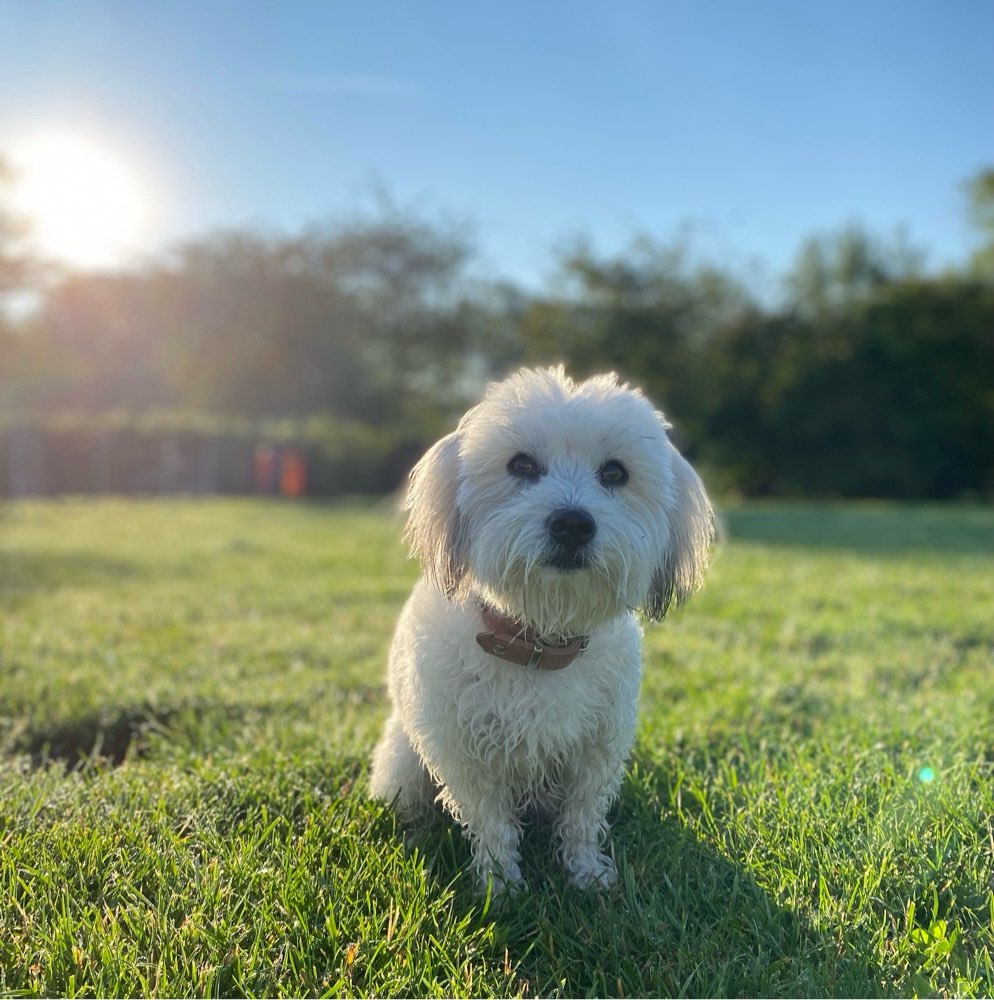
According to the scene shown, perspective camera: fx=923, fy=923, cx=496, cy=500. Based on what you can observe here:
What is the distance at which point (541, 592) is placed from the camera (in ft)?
8.25

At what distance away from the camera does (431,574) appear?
2756 mm

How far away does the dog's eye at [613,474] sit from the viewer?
8.80 feet

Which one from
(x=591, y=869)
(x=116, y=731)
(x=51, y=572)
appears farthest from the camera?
(x=51, y=572)

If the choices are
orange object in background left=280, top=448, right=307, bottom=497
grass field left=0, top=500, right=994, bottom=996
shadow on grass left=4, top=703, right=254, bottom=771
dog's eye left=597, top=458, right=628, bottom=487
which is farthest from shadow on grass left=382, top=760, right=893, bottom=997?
orange object in background left=280, top=448, right=307, bottom=497

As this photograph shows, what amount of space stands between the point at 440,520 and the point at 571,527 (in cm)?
45

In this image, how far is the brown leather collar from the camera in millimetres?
2637

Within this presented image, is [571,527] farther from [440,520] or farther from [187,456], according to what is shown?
[187,456]

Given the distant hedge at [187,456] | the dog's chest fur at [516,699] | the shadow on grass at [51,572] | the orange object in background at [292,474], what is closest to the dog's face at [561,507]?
the dog's chest fur at [516,699]

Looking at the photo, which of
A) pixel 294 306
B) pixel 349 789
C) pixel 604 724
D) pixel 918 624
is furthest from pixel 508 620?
pixel 294 306

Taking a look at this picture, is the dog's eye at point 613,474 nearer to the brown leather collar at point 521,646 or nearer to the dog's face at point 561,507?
the dog's face at point 561,507

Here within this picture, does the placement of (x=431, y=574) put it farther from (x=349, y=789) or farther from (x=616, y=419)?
(x=349, y=789)

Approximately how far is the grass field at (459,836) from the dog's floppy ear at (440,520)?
85 centimetres

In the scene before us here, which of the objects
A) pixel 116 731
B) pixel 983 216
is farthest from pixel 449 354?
pixel 116 731

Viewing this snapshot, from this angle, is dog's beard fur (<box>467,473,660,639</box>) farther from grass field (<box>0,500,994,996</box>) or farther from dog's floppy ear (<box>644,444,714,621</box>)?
grass field (<box>0,500,994,996</box>)
